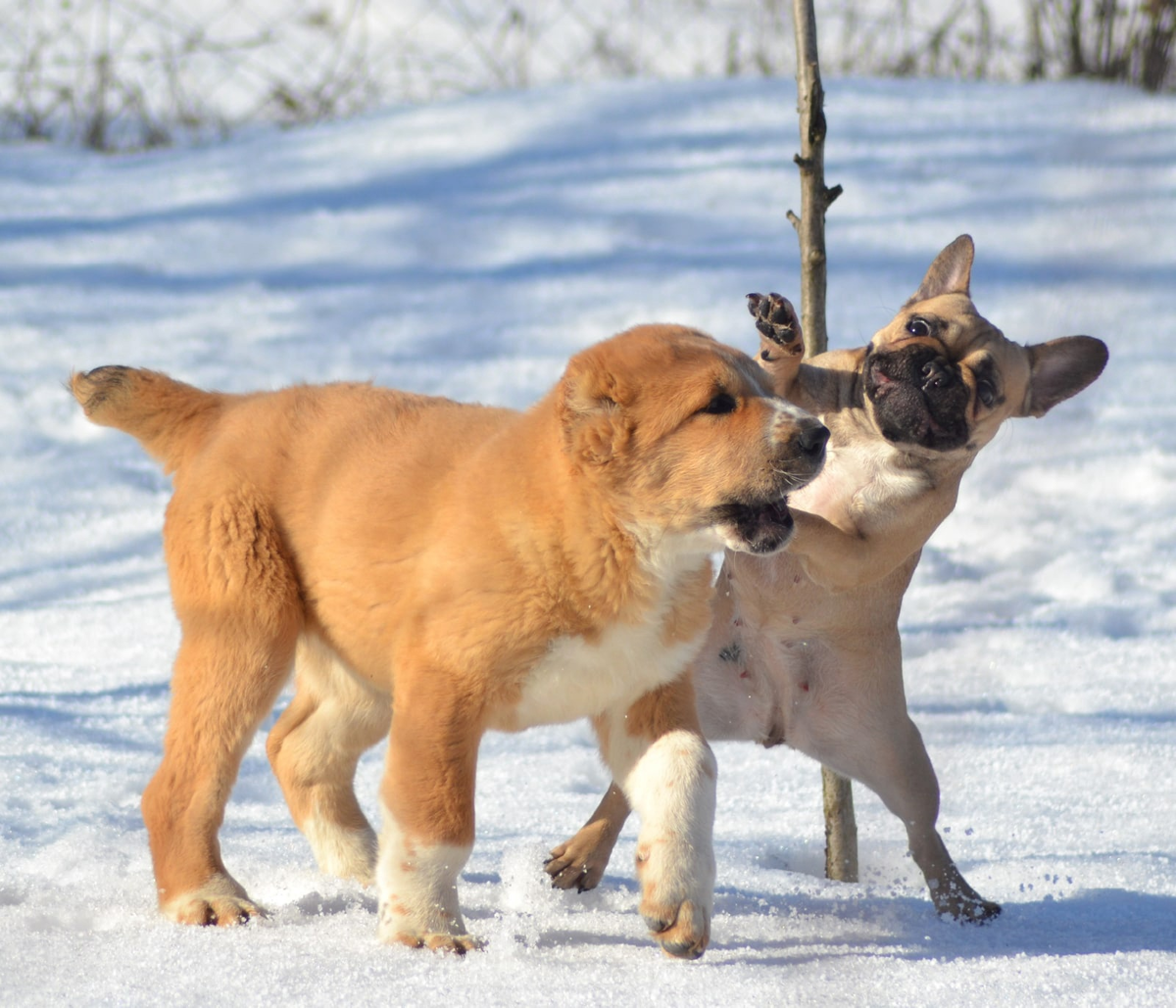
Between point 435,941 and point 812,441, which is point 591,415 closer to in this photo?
point 812,441

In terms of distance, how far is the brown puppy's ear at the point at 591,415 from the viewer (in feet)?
9.21

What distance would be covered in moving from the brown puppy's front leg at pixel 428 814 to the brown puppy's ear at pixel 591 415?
544 millimetres

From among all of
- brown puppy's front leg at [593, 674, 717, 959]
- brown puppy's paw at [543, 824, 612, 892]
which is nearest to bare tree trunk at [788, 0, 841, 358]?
brown puppy's front leg at [593, 674, 717, 959]

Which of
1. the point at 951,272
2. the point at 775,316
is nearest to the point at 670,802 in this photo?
the point at 775,316

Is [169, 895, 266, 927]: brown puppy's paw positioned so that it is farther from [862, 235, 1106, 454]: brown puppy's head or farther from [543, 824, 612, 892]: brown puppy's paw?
[862, 235, 1106, 454]: brown puppy's head

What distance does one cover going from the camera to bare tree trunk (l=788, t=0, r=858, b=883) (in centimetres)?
383

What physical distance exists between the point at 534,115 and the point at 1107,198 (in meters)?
9.18

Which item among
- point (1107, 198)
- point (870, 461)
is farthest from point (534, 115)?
point (1107, 198)

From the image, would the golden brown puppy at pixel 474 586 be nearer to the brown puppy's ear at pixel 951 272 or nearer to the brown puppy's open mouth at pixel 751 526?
the brown puppy's open mouth at pixel 751 526

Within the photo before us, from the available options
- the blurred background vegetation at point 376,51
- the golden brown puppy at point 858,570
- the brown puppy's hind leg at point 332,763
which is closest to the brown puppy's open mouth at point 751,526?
the golden brown puppy at point 858,570

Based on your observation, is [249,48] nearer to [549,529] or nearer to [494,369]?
[494,369]

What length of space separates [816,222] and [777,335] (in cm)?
61

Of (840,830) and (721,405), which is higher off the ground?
(721,405)

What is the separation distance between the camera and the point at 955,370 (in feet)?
12.4
